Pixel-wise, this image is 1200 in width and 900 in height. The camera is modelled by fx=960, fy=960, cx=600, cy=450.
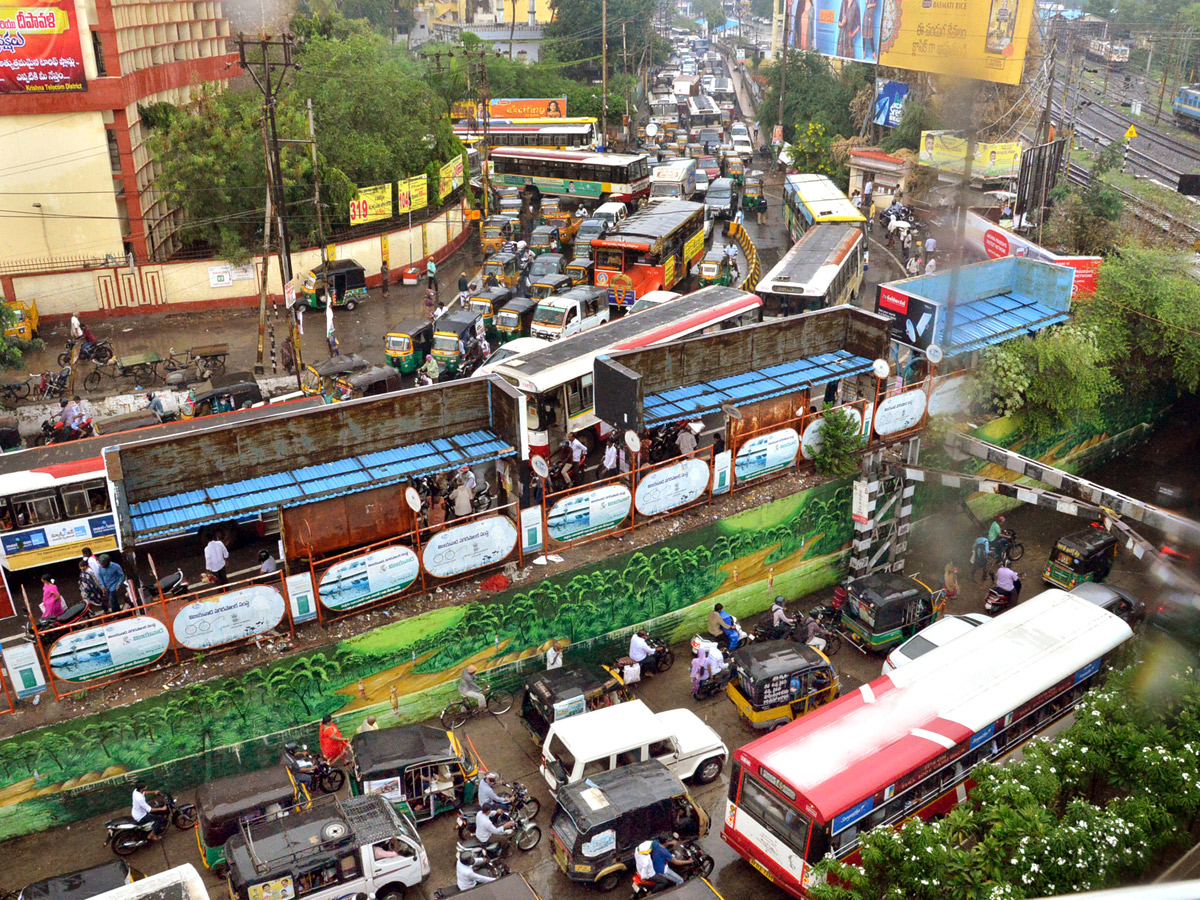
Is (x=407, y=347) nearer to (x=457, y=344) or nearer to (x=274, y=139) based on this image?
(x=457, y=344)

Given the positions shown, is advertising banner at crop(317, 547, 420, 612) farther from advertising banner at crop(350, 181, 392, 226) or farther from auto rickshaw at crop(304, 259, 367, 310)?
advertising banner at crop(350, 181, 392, 226)

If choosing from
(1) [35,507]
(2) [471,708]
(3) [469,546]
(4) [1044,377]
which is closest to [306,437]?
(3) [469,546]

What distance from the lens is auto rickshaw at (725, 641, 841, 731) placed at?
51.6 ft

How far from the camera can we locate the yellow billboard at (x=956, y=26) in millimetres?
36219

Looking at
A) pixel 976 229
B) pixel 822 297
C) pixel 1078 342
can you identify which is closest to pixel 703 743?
pixel 1078 342

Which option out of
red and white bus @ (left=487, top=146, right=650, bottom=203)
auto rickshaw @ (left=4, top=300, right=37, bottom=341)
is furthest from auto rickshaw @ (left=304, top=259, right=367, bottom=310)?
red and white bus @ (left=487, top=146, right=650, bottom=203)

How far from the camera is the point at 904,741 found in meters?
12.8

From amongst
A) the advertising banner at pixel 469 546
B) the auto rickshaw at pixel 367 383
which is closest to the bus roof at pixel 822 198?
the auto rickshaw at pixel 367 383

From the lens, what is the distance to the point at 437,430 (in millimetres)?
17906

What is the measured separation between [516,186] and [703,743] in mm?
42866

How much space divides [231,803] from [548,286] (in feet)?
75.6

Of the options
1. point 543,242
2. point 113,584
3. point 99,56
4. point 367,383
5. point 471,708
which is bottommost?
point 471,708

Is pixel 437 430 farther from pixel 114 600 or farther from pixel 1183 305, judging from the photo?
pixel 1183 305

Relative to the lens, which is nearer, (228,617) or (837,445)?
→ (228,617)
